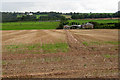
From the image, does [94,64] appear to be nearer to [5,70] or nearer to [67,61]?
[67,61]

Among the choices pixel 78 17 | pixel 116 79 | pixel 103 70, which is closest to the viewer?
pixel 116 79

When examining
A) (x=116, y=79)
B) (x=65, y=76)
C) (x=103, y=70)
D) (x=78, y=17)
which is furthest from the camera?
(x=78, y=17)

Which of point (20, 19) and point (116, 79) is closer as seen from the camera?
point (116, 79)

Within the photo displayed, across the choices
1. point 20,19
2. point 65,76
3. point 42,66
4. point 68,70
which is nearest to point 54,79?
point 65,76

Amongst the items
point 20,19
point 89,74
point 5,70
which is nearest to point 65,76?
point 89,74

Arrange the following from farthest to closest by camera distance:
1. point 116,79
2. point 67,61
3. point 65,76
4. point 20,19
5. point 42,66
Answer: point 20,19 → point 67,61 → point 42,66 → point 65,76 → point 116,79

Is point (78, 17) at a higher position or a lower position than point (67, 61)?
higher

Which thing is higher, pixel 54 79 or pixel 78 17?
pixel 78 17

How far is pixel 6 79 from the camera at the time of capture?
7.61 meters

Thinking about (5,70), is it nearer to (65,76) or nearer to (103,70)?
(65,76)

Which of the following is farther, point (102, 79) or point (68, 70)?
point (68, 70)

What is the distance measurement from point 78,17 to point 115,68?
76669 mm

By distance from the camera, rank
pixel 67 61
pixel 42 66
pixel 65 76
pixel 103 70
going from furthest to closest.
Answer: pixel 67 61, pixel 42 66, pixel 103 70, pixel 65 76

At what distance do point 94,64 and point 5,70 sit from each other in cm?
564
